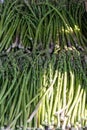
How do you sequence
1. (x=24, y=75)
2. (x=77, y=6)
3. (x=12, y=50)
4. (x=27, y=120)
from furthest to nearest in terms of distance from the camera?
(x=77, y=6) → (x=12, y=50) → (x=24, y=75) → (x=27, y=120)

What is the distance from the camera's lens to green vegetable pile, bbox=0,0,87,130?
5.36ft

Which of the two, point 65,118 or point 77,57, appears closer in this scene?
point 65,118

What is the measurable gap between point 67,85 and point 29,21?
1.76ft

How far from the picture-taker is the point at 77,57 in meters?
1.84

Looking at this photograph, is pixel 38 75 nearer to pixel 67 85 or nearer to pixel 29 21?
pixel 67 85

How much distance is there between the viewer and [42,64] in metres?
1.80

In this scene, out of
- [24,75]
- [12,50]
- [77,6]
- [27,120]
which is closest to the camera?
[27,120]

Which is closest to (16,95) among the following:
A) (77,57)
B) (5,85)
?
(5,85)

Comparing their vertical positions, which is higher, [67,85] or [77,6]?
[77,6]

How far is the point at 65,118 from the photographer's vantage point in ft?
5.34

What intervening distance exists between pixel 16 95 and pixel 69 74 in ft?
1.09

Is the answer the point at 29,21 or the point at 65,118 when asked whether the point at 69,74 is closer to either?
the point at 65,118

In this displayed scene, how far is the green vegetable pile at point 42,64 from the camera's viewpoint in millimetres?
1635

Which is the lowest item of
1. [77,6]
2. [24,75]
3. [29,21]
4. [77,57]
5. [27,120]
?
[27,120]
